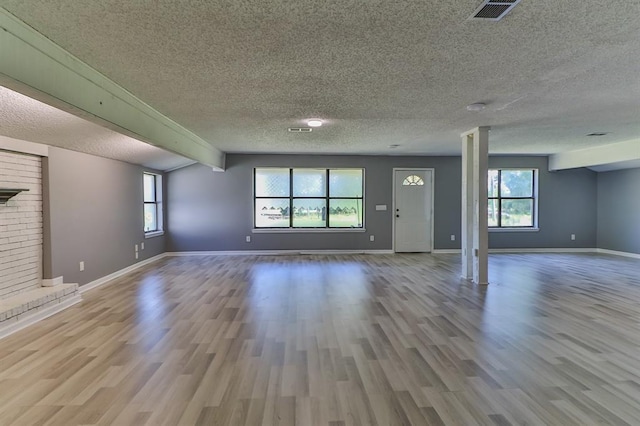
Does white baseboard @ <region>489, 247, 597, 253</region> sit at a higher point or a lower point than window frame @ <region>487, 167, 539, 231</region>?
lower

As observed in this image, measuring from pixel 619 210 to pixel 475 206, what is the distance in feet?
17.7

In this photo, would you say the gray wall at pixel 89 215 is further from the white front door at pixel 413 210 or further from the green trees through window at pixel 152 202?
the white front door at pixel 413 210

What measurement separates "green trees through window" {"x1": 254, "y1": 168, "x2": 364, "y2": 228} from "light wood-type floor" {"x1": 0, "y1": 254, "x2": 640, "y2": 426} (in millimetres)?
3438

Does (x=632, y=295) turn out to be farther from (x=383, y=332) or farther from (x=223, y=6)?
(x=223, y=6)

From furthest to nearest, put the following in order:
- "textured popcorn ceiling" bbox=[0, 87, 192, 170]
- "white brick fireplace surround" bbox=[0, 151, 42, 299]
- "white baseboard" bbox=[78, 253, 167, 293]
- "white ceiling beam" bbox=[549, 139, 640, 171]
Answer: "white ceiling beam" bbox=[549, 139, 640, 171] < "white baseboard" bbox=[78, 253, 167, 293] < "white brick fireplace surround" bbox=[0, 151, 42, 299] < "textured popcorn ceiling" bbox=[0, 87, 192, 170]

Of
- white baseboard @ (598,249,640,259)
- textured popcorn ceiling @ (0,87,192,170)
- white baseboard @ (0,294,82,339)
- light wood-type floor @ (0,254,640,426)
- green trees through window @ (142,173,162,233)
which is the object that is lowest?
light wood-type floor @ (0,254,640,426)

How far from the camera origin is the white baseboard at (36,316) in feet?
10.9

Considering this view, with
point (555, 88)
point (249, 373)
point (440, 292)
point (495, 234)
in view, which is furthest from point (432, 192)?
point (249, 373)

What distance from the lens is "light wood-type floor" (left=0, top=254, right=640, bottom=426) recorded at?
82.5 inches

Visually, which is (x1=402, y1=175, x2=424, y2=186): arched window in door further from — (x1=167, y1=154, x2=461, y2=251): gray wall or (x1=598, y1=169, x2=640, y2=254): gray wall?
(x1=598, y1=169, x2=640, y2=254): gray wall

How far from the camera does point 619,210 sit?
826 centimetres

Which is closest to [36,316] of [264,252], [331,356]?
[331,356]

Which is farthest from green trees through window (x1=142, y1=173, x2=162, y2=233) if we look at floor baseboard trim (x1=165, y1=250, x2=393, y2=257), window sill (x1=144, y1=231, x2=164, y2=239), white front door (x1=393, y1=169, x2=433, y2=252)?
white front door (x1=393, y1=169, x2=433, y2=252)

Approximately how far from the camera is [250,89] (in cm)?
342
